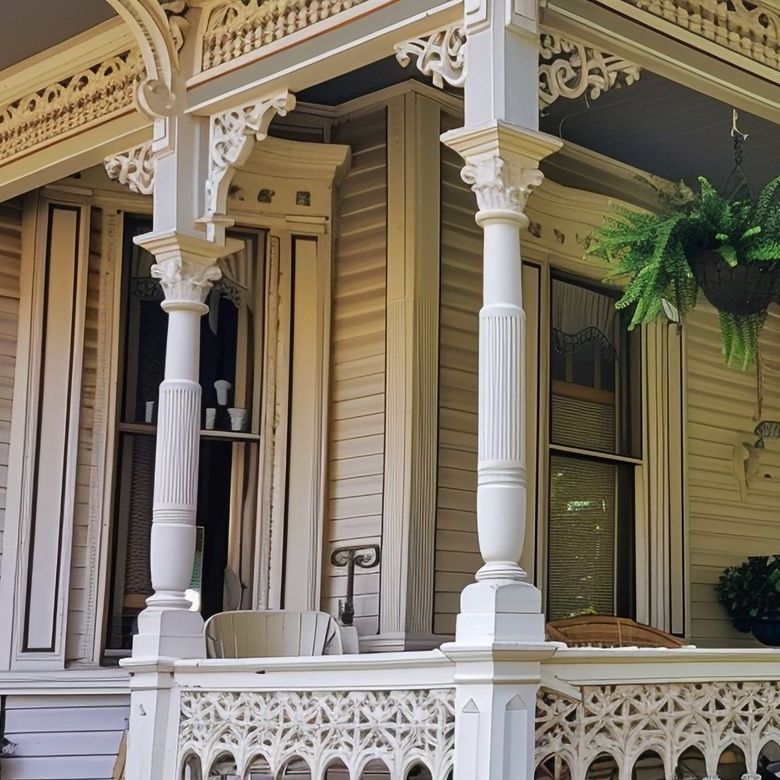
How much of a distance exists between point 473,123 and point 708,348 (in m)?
4.50

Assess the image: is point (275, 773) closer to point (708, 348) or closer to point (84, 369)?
point (84, 369)

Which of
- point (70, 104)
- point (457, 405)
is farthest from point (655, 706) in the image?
point (70, 104)

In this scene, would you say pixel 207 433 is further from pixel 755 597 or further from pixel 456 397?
pixel 755 597

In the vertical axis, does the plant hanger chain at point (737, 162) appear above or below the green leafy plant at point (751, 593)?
above

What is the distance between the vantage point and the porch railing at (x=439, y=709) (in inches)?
175

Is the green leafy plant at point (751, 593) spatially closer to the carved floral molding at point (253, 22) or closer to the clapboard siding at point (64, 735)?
the clapboard siding at point (64, 735)

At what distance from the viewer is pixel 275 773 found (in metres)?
5.00

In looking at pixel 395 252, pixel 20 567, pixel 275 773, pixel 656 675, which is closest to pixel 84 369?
pixel 20 567

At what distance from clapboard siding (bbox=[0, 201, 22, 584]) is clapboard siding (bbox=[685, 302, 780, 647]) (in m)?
4.04

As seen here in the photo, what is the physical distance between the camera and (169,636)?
5.48m

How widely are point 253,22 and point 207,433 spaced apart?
7.34 feet

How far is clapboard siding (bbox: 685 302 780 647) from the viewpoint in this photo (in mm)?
8414

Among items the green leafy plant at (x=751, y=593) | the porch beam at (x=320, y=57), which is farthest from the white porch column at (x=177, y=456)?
the green leafy plant at (x=751, y=593)

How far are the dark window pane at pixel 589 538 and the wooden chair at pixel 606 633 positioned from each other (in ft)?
1.62
